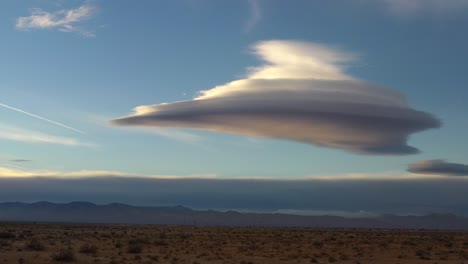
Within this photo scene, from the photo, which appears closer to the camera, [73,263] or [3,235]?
[73,263]

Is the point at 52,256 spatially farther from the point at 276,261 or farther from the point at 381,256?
the point at 381,256

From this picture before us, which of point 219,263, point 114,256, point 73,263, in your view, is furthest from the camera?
point 114,256

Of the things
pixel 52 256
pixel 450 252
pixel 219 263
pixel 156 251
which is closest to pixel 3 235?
pixel 156 251

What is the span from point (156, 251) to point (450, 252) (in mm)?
31693

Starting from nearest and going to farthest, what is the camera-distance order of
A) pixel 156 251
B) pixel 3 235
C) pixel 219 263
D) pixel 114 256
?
1. pixel 219 263
2. pixel 114 256
3. pixel 156 251
4. pixel 3 235

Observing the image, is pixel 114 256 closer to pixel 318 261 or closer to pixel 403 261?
pixel 318 261

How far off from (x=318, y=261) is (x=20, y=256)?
24.0 m

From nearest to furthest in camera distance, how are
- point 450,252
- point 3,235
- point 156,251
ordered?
point 156,251, point 450,252, point 3,235

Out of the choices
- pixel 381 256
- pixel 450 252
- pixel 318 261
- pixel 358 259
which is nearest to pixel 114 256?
pixel 318 261

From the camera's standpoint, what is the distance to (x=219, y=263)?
153ft

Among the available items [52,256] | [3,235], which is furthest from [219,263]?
[3,235]

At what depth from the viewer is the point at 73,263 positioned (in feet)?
144

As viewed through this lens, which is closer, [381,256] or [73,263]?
[73,263]

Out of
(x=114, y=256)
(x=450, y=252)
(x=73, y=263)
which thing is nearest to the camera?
(x=73, y=263)
